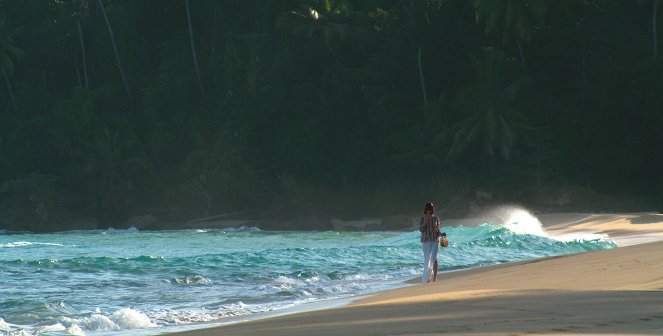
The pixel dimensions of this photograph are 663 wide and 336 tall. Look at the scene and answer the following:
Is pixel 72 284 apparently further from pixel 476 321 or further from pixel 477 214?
pixel 477 214

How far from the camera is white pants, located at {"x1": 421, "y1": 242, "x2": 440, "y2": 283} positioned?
13195mm

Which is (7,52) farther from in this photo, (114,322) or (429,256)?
(114,322)

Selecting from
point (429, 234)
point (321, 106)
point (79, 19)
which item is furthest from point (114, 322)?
point (79, 19)

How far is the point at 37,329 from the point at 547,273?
5934 millimetres

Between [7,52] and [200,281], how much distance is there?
39086mm

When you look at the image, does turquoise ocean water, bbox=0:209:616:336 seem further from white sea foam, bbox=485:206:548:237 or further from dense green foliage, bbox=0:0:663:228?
dense green foliage, bbox=0:0:663:228

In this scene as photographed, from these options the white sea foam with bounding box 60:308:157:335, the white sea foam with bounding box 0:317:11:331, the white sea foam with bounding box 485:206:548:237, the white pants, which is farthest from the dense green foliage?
the white sea foam with bounding box 0:317:11:331

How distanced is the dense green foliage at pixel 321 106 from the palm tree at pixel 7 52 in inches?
5.8

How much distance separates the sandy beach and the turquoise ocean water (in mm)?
1878

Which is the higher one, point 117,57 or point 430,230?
point 117,57

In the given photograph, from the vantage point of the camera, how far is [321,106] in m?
43.7

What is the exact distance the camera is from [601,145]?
35.9 meters

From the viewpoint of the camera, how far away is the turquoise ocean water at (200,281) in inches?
444

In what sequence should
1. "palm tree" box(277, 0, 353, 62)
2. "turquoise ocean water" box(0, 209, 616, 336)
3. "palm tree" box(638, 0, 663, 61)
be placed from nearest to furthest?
1. "turquoise ocean water" box(0, 209, 616, 336)
2. "palm tree" box(638, 0, 663, 61)
3. "palm tree" box(277, 0, 353, 62)
